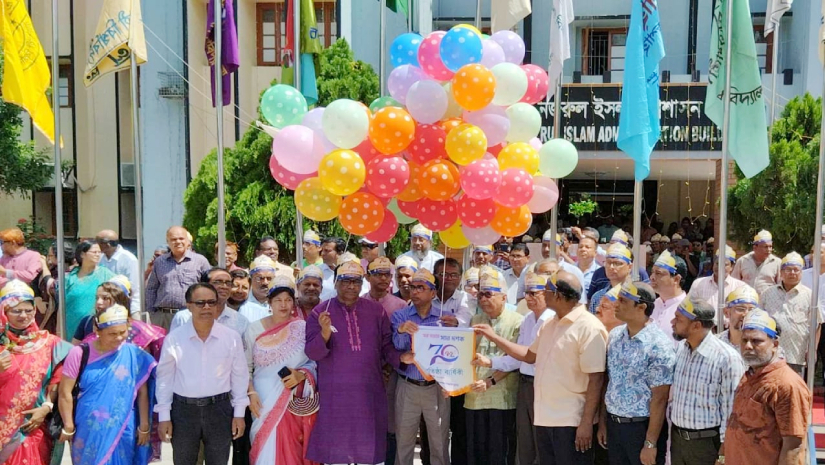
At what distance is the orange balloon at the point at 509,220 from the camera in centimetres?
578

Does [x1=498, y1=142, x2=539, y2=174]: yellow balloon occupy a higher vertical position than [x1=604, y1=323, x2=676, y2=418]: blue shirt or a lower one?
higher

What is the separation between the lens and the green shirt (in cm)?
562

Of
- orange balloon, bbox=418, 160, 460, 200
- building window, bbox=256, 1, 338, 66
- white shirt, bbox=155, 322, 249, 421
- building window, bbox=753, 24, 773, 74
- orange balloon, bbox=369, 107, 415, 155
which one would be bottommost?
white shirt, bbox=155, 322, 249, 421

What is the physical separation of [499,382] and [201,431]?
2134 mm

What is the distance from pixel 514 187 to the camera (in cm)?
538

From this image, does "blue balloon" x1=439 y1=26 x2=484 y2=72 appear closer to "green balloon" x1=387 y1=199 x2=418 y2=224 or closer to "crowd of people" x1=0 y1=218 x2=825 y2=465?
"green balloon" x1=387 y1=199 x2=418 y2=224

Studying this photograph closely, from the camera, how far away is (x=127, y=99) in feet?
57.0

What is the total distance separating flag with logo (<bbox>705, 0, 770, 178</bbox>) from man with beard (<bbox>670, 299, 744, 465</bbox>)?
3.15 m

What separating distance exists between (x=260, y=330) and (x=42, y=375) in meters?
1.47

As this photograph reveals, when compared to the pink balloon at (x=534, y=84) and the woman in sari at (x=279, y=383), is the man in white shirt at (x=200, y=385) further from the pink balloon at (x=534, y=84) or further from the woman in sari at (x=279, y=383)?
the pink balloon at (x=534, y=84)

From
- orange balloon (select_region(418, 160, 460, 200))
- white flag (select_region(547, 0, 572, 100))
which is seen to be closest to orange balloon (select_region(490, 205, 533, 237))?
orange balloon (select_region(418, 160, 460, 200))

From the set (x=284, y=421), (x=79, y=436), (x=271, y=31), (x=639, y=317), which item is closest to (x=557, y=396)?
(x=639, y=317)

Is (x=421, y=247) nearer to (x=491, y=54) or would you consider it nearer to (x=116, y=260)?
(x=491, y=54)

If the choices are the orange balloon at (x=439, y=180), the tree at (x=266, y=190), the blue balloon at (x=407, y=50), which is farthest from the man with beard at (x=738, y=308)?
the tree at (x=266, y=190)
